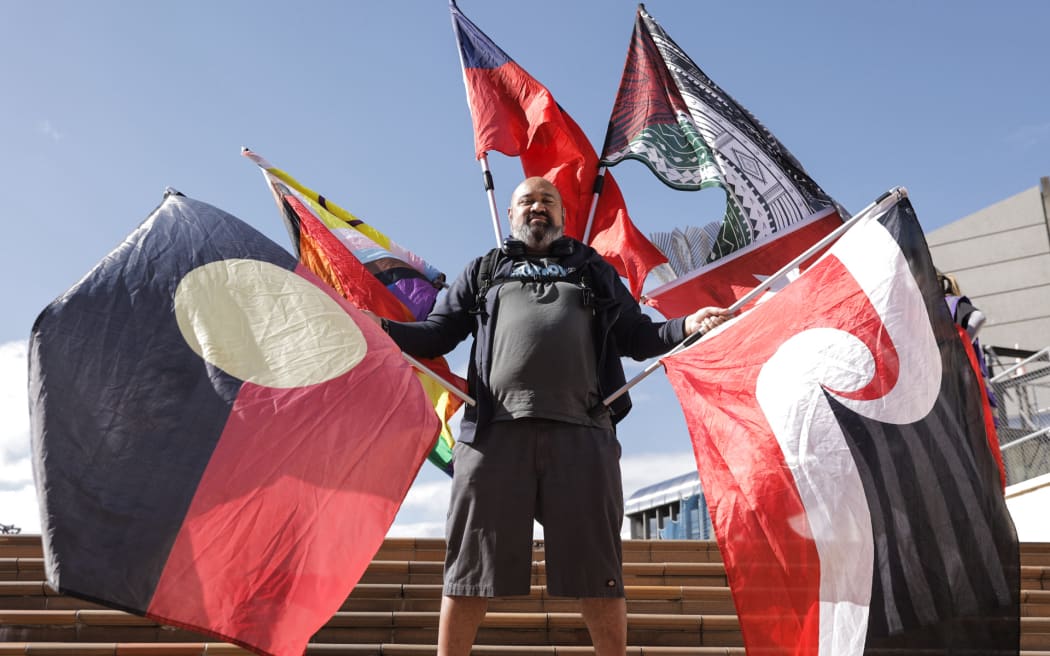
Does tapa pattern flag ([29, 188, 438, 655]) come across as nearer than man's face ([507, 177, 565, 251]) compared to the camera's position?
Yes

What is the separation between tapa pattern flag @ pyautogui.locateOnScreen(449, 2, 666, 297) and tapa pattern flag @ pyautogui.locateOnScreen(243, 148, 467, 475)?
72cm

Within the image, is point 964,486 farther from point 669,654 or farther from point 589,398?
point 669,654

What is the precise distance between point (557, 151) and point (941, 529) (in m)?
2.96

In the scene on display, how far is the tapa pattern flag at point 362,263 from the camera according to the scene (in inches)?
171

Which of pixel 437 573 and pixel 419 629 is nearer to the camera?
pixel 419 629

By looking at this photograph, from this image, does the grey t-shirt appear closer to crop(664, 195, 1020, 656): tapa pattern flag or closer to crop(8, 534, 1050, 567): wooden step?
crop(664, 195, 1020, 656): tapa pattern flag

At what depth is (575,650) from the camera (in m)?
4.42

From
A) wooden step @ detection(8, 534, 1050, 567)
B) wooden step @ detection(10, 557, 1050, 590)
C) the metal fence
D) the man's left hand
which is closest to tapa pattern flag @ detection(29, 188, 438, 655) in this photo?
the man's left hand

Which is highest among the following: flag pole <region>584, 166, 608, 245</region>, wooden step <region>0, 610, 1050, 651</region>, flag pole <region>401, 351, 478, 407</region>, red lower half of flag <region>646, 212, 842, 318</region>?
flag pole <region>584, 166, 608, 245</region>

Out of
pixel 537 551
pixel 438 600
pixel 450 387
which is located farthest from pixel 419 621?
pixel 450 387

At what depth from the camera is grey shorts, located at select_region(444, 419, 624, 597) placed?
2.68 meters

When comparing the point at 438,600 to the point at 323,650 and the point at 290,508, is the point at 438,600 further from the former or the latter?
the point at 290,508

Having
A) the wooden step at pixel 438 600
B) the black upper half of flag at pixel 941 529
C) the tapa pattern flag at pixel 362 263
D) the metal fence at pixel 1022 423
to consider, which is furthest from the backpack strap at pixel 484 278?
the metal fence at pixel 1022 423

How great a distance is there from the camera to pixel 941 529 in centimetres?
275
